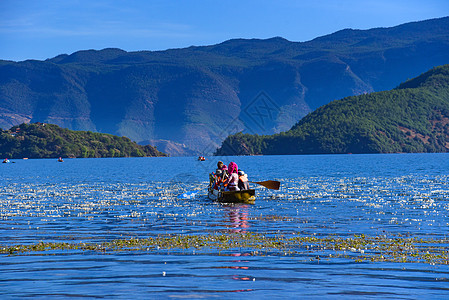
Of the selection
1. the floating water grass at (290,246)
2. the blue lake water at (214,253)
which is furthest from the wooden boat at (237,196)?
the floating water grass at (290,246)

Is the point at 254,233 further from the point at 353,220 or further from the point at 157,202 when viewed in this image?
the point at 157,202

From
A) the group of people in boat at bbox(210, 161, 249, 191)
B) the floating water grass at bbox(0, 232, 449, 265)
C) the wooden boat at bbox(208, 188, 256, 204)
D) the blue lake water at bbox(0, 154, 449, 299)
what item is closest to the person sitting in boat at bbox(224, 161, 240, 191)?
the group of people in boat at bbox(210, 161, 249, 191)

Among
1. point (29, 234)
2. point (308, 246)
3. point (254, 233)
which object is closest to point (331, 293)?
point (308, 246)

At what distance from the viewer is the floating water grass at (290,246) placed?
26.6 m

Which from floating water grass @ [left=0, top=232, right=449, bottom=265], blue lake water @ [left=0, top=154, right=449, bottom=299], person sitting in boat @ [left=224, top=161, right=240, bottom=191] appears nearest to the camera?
blue lake water @ [left=0, top=154, right=449, bottom=299]

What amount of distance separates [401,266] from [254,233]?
1070cm

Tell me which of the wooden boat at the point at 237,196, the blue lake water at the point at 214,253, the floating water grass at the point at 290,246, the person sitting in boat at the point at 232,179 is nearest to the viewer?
the blue lake water at the point at 214,253

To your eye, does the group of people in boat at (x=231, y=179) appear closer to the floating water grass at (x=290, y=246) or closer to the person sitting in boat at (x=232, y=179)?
the person sitting in boat at (x=232, y=179)

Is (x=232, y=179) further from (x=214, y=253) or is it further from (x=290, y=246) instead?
(x=214, y=253)

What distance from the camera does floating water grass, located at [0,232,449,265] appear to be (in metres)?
26.6

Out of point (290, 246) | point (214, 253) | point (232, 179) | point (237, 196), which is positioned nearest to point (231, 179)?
point (232, 179)

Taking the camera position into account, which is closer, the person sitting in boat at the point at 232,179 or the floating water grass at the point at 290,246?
the floating water grass at the point at 290,246

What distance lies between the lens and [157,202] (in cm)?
5497

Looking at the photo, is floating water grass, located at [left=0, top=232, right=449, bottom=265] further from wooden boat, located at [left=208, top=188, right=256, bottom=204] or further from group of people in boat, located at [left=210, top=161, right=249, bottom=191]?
group of people in boat, located at [left=210, top=161, right=249, bottom=191]
